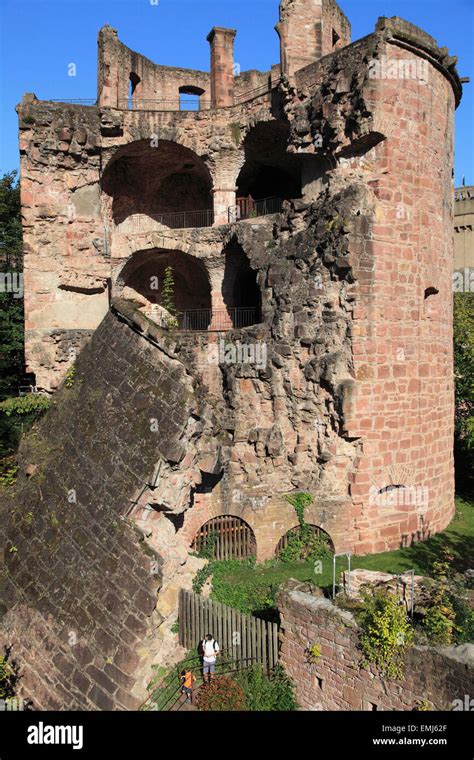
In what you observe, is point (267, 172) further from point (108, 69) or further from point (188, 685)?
point (188, 685)

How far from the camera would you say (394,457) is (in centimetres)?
1309

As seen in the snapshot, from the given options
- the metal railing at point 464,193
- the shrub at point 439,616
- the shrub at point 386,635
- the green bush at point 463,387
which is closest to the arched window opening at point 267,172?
the green bush at point 463,387

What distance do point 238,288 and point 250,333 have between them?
5.32 m

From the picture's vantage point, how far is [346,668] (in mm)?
7879

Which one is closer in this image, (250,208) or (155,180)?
(250,208)

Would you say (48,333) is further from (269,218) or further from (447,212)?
(447,212)

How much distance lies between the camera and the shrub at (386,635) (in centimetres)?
721

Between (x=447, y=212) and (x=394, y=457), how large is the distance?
637 cm

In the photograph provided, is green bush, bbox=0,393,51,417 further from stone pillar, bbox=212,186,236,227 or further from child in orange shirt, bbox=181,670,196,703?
child in orange shirt, bbox=181,670,196,703

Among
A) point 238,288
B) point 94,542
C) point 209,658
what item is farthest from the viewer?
point 238,288

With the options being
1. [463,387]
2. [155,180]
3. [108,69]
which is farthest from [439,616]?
[108,69]

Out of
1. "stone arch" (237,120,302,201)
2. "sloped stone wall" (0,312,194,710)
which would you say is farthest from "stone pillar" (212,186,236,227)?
"sloped stone wall" (0,312,194,710)

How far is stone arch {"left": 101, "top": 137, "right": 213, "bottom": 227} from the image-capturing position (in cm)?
1931

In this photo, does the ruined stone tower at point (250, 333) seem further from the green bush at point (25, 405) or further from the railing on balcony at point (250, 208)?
the green bush at point (25, 405)
